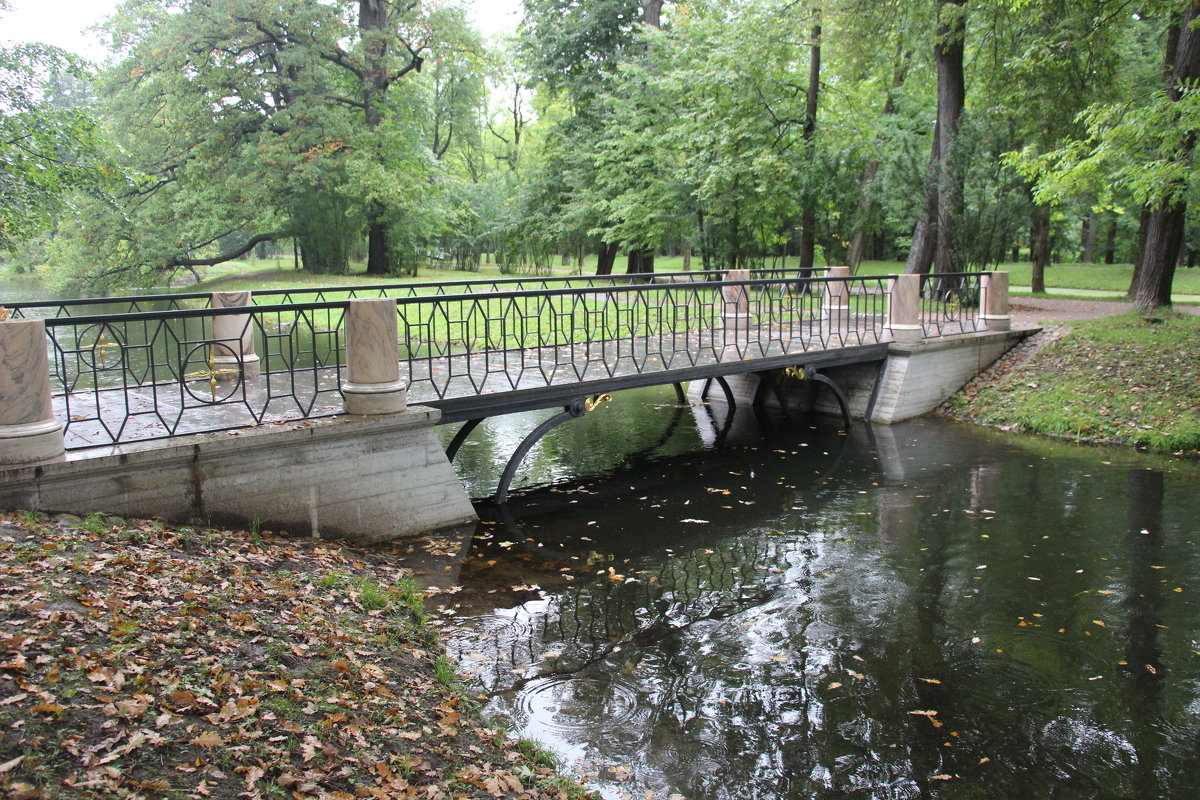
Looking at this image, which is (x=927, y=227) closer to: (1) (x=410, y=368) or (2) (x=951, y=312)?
(2) (x=951, y=312)

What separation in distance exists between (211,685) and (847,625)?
4703 mm

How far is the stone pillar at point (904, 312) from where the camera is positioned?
15633 mm

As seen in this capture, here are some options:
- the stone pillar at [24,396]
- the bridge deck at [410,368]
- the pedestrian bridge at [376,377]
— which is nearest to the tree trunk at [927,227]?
the pedestrian bridge at [376,377]

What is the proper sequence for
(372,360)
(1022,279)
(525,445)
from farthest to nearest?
(1022,279) < (525,445) < (372,360)

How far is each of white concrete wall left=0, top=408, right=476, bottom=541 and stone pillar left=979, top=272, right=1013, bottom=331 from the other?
1183 cm

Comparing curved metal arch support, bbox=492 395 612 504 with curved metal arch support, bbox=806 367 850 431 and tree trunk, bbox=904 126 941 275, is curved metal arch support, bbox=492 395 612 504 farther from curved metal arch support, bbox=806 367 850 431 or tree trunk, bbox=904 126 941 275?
tree trunk, bbox=904 126 941 275

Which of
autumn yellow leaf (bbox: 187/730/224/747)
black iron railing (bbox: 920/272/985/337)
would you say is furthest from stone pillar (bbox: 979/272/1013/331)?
autumn yellow leaf (bbox: 187/730/224/747)

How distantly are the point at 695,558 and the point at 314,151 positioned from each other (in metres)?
23.9

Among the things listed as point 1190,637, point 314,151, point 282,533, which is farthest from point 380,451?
point 314,151

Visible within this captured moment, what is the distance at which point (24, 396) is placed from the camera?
6.97 metres

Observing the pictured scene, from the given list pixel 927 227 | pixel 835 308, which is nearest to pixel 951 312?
pixel 835 308

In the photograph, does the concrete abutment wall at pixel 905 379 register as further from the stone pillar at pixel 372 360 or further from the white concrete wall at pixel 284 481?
the stone pillar at pixel 372 360

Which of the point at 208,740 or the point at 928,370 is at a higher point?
the point at 928,370

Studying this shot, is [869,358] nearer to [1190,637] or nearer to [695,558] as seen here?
[695,558]
